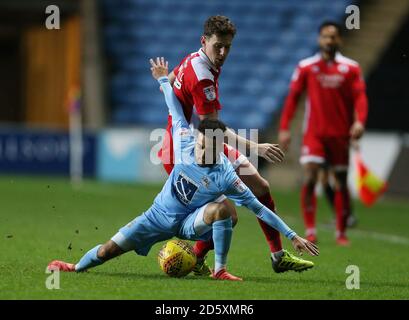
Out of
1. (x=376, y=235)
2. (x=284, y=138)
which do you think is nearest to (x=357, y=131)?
(x=284, y=138)

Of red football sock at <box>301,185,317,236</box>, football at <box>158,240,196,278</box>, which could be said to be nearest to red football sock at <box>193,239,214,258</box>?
football at <box>158,240,196,278</box>

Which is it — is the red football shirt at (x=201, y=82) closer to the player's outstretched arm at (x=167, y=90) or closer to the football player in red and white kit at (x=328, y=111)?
the player's outstretched arm at (x=167, y=90)

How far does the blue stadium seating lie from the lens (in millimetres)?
21422

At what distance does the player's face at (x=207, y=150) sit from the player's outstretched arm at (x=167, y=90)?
0.53 m

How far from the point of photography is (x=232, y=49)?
2214cm

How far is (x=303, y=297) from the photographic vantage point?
6.54 m

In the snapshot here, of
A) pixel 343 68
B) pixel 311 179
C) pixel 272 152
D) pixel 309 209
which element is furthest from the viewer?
pixel 343 68

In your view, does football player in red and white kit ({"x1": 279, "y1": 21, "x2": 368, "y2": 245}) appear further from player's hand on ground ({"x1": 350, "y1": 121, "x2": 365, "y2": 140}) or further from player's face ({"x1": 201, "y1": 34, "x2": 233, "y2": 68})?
player's face ({"x1": 201, "y1": 34, "x2": 233, "y2": 68})

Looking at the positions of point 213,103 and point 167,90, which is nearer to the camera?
point 213,103

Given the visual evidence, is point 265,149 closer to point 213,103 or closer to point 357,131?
point 213,103

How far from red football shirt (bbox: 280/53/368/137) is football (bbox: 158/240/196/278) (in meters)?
3.85

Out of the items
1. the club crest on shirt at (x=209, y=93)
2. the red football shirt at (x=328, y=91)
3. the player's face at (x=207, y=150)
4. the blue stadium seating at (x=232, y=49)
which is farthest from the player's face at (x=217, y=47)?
the blue stadium seating at (x=232, y=49)

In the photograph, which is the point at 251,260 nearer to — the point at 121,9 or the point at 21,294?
the point at 21,294

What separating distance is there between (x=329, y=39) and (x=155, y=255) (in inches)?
124
